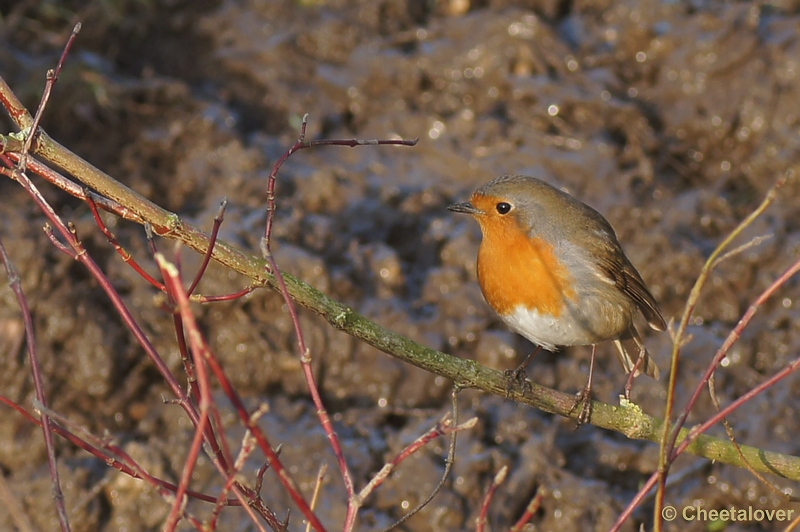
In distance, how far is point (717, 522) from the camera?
4.85m

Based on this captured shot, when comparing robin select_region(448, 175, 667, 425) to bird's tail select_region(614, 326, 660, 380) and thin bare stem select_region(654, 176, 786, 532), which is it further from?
thin bare stem select_region(654, 176, 786, 532)

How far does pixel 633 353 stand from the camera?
467 centimetres

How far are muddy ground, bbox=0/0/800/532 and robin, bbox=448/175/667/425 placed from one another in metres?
1.34

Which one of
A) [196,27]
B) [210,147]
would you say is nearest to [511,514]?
[210,147]

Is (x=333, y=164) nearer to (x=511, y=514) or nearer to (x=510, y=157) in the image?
(x=510, y=157)

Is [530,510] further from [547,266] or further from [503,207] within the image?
[503,207]

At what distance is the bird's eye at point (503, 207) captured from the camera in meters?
4.00

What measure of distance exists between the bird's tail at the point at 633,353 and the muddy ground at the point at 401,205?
77 centimetres

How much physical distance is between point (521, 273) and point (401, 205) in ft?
8.04

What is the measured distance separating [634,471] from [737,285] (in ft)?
4.95

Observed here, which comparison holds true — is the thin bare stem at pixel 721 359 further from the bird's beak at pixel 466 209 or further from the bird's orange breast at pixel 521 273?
the bird's beak at pixel 466 209

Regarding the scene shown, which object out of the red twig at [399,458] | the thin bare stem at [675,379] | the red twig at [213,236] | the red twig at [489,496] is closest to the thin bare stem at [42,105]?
the red twig at [213,236]

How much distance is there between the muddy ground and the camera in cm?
500

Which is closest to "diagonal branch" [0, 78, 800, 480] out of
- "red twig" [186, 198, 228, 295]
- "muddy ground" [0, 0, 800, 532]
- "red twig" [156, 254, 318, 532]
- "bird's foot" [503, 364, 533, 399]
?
"bird's foot" [503, 364, 533, 399]
